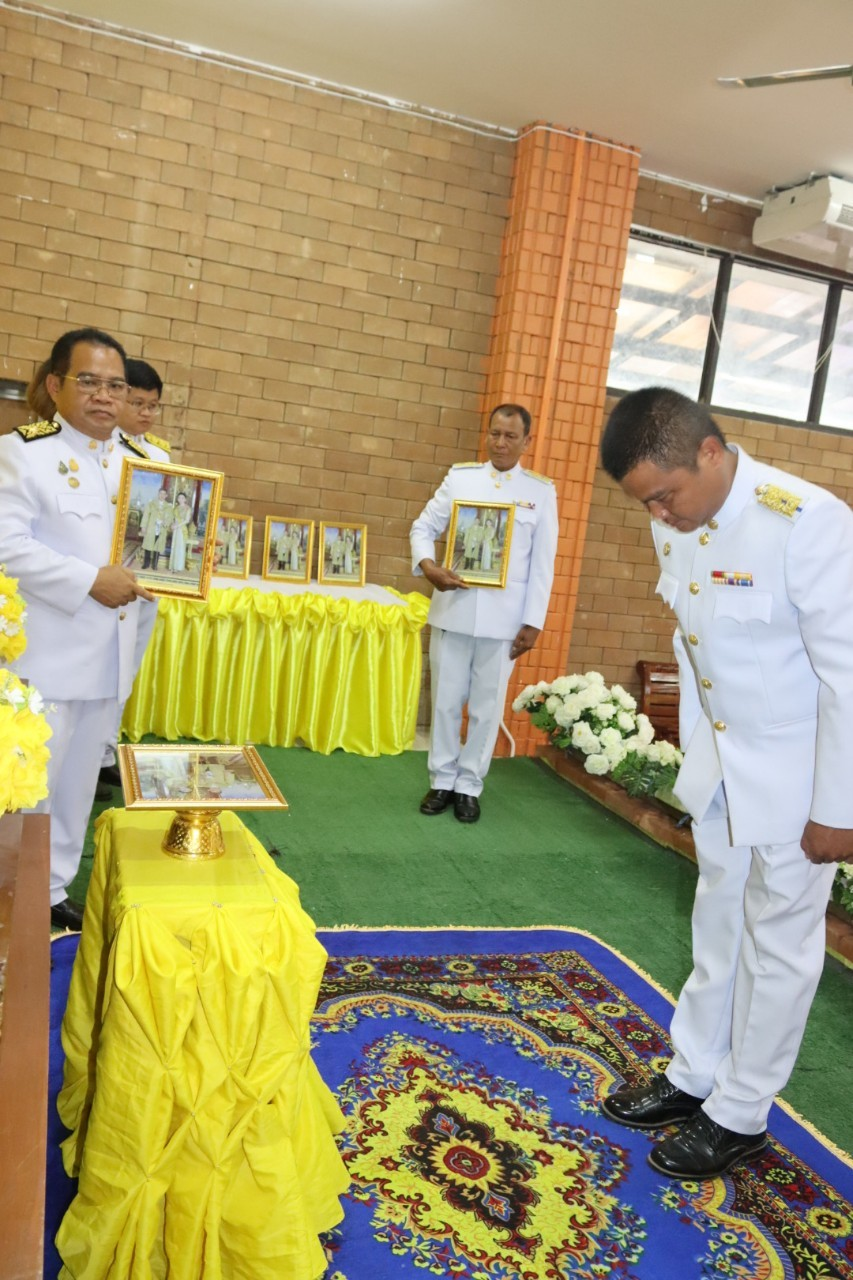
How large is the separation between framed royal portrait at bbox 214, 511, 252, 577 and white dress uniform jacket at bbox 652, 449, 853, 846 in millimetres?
3633

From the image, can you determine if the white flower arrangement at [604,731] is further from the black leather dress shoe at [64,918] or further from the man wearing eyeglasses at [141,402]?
the black leather dress shoe at [64,918]

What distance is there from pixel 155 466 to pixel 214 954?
1506mm

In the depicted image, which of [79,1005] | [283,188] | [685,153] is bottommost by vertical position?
[79,1005]

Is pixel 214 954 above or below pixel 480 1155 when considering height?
above

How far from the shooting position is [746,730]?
2.14m

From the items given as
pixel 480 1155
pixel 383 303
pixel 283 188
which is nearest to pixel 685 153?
pixel 383 303

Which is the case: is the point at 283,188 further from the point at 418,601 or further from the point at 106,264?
the point at 418,601

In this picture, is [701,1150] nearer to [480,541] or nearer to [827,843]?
[827,843]

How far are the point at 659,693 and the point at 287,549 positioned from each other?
9.16 feet

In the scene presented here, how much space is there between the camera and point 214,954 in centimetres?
171

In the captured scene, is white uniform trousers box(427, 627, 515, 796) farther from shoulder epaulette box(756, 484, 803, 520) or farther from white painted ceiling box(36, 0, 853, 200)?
white painted ceiling box(36, 0, 853, 200)

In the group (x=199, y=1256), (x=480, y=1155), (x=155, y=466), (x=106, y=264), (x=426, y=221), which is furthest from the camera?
(x=426, y=221)

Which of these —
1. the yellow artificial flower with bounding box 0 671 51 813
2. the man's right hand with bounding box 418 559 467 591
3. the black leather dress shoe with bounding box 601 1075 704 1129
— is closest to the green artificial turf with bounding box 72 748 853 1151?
the black leather dress shoe with bounding box 601 1075 704 1129

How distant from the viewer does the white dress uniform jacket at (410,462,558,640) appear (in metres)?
4.50
